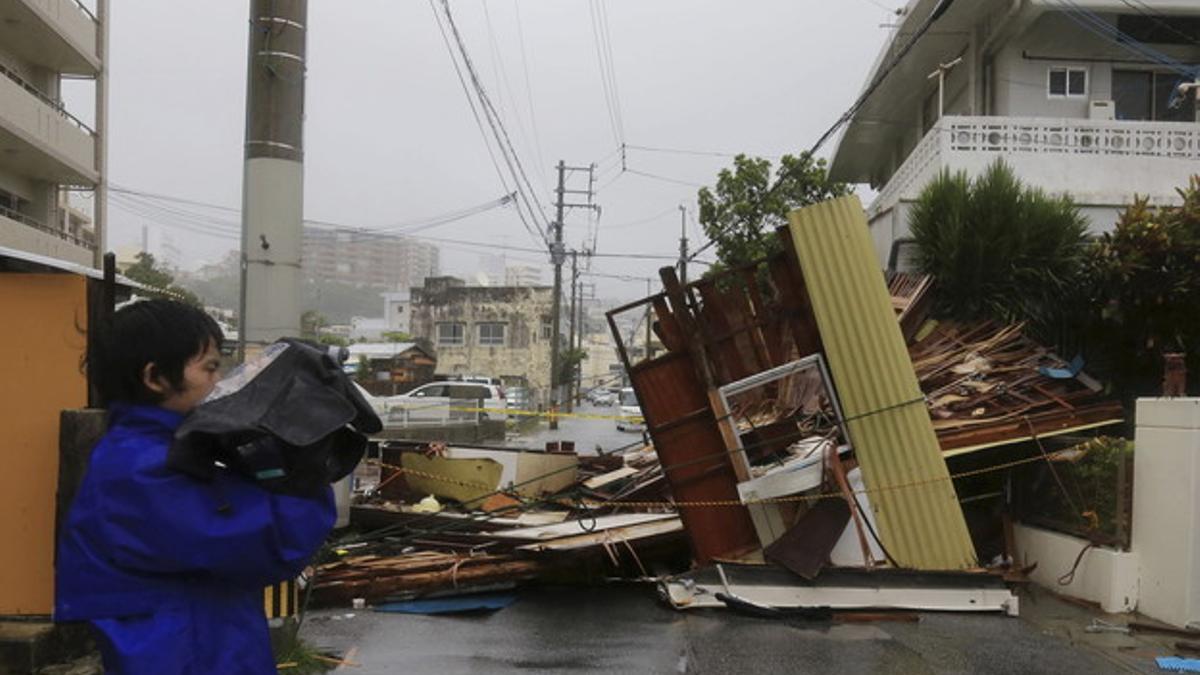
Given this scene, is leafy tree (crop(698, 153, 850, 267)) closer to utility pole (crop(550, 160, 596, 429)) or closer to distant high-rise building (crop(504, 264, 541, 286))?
utility pole (crop(550, 160, 596, 429))

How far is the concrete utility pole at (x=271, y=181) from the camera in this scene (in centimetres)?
770

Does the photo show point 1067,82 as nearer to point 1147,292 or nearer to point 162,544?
point 1147,292

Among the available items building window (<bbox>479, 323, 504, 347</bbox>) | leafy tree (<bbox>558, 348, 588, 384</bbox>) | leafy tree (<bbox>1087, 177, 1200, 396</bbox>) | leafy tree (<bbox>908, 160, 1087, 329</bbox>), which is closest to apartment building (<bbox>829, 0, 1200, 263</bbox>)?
leafy tree (<bbox>908, 160, 1087, 329</bbox>)

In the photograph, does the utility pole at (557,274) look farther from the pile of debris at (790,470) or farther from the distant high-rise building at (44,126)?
the pile of debris at (790,470)

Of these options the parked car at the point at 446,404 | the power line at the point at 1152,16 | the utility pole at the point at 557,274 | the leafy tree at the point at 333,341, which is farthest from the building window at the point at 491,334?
the power line at the point at 1152,16

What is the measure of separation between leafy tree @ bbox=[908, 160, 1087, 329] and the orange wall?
920 centimetres

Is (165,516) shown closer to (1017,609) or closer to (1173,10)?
(1017,609)

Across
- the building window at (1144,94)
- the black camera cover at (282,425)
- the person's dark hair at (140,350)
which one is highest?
the building window at (1144,94)

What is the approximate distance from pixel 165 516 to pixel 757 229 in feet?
87.7

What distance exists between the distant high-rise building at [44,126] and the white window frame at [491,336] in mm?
38778

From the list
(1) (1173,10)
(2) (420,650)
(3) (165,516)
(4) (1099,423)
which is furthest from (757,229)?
(3) (165,516)

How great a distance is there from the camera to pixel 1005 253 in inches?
420

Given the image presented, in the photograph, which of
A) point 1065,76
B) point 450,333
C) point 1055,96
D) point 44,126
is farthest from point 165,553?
point 450,333

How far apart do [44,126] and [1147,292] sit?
80.2 ft
